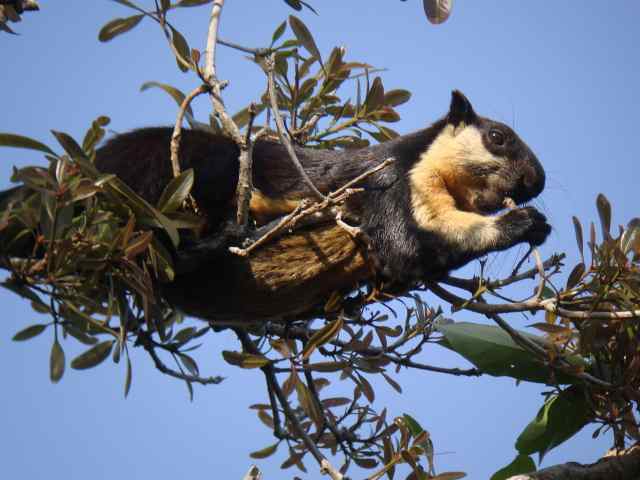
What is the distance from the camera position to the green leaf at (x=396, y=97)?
3420mm

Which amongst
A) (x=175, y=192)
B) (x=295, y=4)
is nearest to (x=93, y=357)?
(x=175, y=192)

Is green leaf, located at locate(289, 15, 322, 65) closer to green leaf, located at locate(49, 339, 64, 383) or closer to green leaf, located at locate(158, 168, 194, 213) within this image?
Result: green leaf, located at locate(158, 168, 194, 213)

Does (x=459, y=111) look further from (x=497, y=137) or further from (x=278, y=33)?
(x=278, y=33)

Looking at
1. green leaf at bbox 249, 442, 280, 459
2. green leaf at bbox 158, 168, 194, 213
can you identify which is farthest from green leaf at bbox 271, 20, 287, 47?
green leaf at bbox 249, 442, 280, 459

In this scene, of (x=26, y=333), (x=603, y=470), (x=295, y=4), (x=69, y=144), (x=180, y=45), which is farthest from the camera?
(x=295, y=4)

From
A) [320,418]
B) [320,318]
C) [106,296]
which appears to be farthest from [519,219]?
[106,296]

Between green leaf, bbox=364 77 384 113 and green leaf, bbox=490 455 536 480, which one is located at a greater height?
green leaf, bbox=364 77 384 113

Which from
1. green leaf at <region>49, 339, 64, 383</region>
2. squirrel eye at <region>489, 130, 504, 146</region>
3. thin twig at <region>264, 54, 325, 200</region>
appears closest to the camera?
green leaf at <region>49, 339, 64, 383</region>

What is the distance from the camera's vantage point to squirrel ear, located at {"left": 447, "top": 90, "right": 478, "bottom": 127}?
3637 mm

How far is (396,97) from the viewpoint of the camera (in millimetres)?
3430

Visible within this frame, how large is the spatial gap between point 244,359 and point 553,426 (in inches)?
44.0

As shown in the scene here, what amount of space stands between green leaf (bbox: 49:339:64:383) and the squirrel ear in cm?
214

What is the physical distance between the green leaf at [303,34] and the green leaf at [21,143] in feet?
3.89

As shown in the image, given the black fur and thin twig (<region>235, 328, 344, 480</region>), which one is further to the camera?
the black fur
